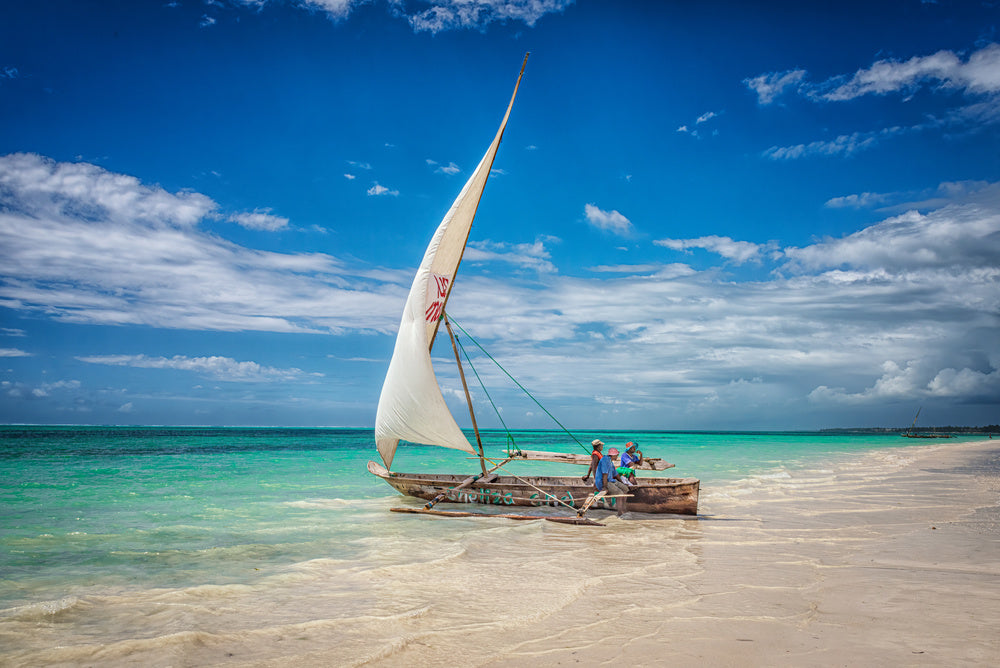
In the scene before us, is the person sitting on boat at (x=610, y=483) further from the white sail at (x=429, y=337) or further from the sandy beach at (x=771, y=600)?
the white sail at (x=429, y=337)

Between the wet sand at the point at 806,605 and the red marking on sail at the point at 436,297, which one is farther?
the red marking on sail at the point at 436,297

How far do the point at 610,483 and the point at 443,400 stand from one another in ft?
13.7

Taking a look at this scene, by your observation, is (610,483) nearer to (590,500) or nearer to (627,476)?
(627,476)

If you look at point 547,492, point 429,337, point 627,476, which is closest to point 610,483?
point 627,476

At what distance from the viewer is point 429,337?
1353 cm

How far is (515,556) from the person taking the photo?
9.42 meters

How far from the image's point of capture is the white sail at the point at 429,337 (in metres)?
13.2

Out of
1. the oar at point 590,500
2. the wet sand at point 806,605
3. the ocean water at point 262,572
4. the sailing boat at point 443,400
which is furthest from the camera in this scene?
the sailing boat at point 443,400

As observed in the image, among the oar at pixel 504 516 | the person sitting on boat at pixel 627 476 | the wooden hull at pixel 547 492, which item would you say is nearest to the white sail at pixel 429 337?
the oar at pixel 504 516

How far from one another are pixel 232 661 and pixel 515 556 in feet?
16.7

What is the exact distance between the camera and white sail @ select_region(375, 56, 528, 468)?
43.3 ft

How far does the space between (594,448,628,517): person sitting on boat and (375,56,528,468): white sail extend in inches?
117

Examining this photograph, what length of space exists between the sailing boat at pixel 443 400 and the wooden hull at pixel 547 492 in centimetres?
2

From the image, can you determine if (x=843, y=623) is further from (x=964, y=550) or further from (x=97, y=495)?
(x=97, y=495)
